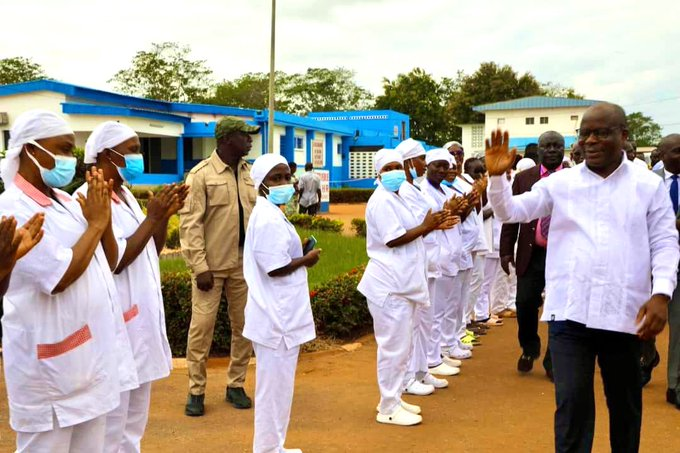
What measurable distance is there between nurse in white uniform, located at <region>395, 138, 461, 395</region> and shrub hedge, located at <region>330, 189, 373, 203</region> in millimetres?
27521

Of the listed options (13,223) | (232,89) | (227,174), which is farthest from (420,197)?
(232,89)

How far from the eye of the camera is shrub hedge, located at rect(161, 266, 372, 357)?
691cm

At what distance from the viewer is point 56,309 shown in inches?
106

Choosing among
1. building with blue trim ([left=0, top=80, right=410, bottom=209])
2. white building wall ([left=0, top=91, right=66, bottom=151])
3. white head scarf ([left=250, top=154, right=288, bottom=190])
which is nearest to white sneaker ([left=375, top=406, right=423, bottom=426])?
white head scarf ([left=250, top=154, right=288, bottom=190])

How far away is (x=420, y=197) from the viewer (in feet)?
18.5

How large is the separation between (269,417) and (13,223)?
86.9 inches

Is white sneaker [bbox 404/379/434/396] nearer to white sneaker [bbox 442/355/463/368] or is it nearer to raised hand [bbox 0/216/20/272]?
white sneaker [bbox 442/355/463/368]

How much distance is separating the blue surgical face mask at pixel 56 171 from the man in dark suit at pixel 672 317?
4.38m

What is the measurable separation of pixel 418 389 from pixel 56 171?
3.79 metres

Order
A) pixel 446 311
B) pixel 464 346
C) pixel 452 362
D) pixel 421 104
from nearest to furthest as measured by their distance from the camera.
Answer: pixel 452 362 < pixel 446 311 < pixel 464 346 < pixel 421 104

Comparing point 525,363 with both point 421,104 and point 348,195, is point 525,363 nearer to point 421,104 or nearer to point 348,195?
point 348,195

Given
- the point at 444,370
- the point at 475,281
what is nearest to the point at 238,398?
the point at 444,370

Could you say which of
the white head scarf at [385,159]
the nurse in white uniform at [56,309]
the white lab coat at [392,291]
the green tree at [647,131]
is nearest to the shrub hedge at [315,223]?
the white head scarf at [385,159]

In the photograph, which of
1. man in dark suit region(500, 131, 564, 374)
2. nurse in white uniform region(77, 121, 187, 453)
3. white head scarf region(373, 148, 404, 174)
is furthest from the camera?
man in dark suit region(500, 131, 564, 374)
